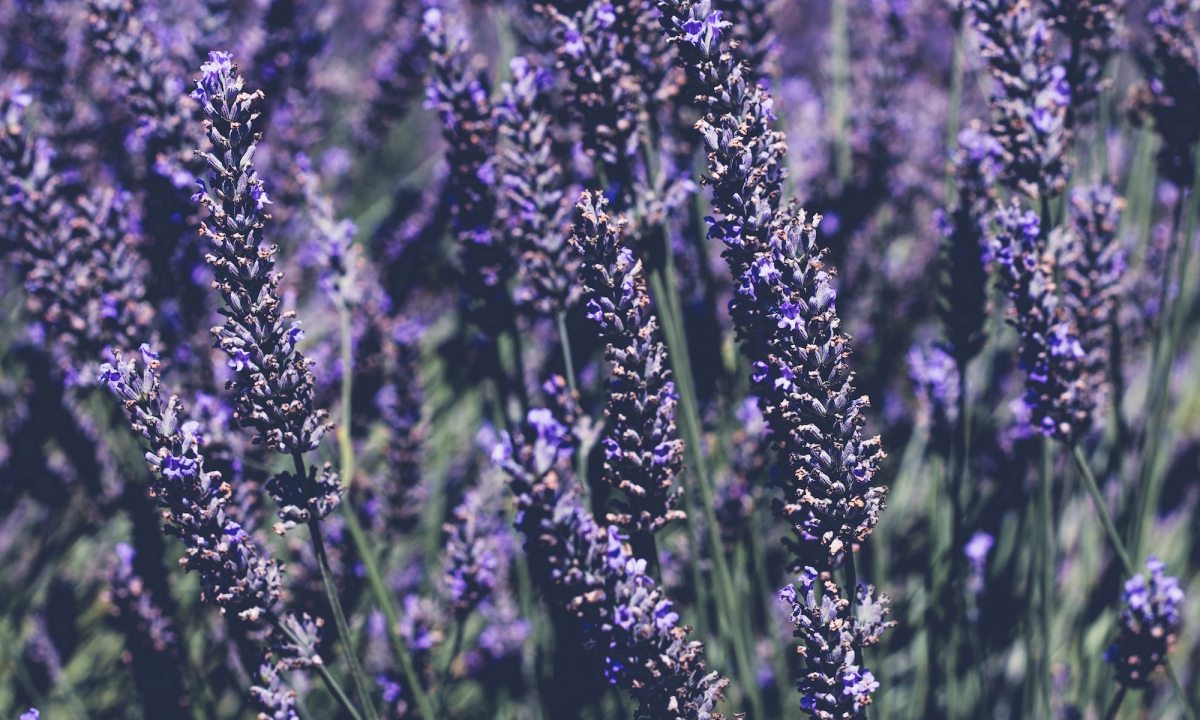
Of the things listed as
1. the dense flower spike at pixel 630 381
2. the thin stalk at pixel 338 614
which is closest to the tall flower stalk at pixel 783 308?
the dense flower spike at pixel 630 381

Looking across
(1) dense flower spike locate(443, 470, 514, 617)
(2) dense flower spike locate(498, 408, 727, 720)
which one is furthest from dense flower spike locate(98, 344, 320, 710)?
(1) dense flower spike locate(443, 470, 514, 617)

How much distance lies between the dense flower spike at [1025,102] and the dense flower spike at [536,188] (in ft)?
2.90

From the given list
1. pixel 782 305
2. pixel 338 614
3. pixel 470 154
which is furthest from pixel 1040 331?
pixel 338 614

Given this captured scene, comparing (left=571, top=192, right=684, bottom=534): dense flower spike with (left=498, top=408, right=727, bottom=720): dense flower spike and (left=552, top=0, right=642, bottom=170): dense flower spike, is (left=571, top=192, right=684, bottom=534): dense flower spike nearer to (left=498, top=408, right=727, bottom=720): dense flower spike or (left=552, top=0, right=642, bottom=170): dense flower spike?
(left=498, top=408, right=727, bottom=720): dense flower spike

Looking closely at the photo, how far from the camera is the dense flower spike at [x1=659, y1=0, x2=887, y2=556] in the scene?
1.42 meters

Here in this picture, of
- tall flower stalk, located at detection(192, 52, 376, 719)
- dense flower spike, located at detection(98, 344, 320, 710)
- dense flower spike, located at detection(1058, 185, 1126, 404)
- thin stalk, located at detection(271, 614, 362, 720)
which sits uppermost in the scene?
dense flower spike, located at detection(1058, 185, 1126, 404)

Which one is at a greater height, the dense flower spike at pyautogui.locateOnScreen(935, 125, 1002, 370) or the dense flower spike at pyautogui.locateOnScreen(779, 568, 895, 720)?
the dense flower spike at pyautogui.locateOnScreen(935, 125, 1002, 370)

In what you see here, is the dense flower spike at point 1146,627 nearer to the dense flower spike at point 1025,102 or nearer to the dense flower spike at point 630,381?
the dense flower spike at point 1025,102

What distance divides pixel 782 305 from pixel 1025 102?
92 cm

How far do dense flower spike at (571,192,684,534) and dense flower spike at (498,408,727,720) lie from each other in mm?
109

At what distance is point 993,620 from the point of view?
2.86 meters

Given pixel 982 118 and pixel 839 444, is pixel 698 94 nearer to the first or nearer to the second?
pixel 839 444

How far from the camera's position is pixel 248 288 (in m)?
1.48

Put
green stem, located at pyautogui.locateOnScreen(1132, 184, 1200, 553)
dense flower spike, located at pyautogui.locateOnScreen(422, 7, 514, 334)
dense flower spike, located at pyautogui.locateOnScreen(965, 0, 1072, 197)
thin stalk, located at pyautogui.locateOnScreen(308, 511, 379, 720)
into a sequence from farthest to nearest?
green stem, located at pyautogui.locateOnScreen(1132, 184, 1200, 553), dense flower spike, located at pyautogui.locateOnScreen(422, 7, 514, 334), dense flower spike, located at pyautogui.locateOnScreen(965, 0, 1072, 197), thin stalk, located at pyautogui.locateOnScreen(308, 511, 379, 720)
